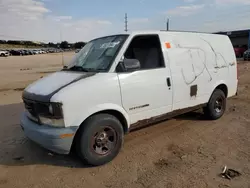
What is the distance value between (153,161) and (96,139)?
99cm

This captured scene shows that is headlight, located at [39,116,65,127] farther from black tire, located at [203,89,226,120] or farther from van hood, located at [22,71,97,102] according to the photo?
black tire, located at [203,89,226,120]

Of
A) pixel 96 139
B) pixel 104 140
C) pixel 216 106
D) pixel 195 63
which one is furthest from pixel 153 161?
pixel 216 106

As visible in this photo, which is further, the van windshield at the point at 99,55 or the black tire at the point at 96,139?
the van windshield at the point at 99,55

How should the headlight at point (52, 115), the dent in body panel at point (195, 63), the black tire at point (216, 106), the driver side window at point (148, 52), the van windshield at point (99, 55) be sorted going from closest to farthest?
the headlight at point (52, 115)
the van windshield at point (99, 55)
the driver side window at point (148, 52)
the dent in body panel at point (195, 63)
the black tire at point (216, 106)

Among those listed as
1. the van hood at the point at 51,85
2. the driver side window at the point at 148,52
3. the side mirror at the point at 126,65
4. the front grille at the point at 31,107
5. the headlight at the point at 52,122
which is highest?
the driver side window at the point at 148,52

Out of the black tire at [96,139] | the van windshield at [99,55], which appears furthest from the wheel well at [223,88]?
the black tire at [96,139]

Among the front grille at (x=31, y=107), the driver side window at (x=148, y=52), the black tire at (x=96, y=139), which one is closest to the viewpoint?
the black tire at (x=96, y=139)

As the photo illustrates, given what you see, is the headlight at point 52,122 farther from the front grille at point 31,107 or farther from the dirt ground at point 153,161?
the dirt ground at point 153,161

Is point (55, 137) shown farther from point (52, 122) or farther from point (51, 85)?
point (51, 85)

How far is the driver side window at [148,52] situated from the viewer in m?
4.29

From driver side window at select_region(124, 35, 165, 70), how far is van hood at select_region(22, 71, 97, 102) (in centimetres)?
107

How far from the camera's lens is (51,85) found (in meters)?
3.61

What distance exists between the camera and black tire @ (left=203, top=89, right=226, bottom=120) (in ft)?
17.9

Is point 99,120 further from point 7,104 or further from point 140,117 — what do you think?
point 7,104
